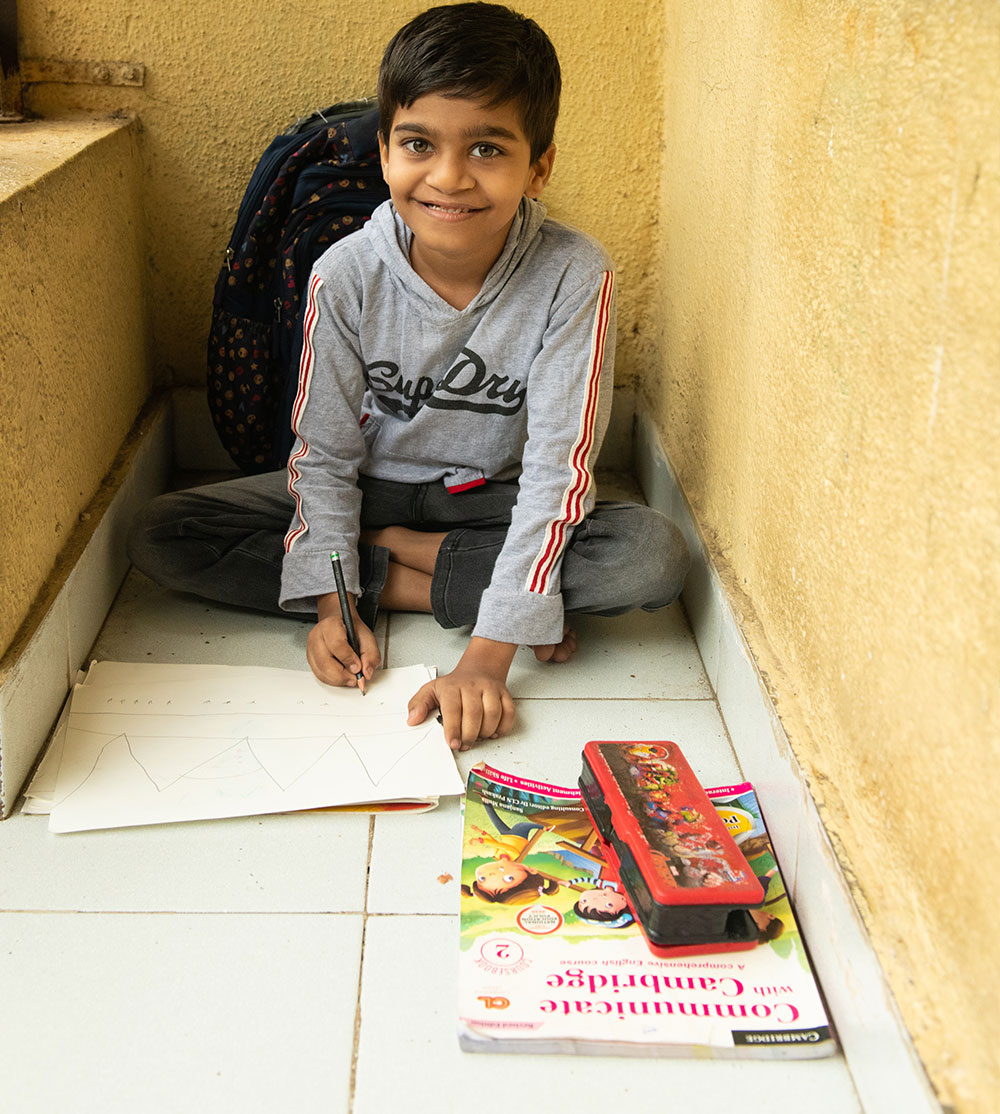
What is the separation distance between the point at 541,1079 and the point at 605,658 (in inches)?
24.2

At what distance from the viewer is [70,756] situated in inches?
43.4

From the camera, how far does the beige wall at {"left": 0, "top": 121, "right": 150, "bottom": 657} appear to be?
1.09 m

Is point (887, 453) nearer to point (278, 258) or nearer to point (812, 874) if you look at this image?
point (812, 874)

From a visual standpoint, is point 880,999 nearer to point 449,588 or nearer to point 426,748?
point 426,748

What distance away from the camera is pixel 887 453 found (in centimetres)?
80

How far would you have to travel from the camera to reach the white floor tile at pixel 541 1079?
0.77 metres

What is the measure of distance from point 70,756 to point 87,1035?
0.35 metres

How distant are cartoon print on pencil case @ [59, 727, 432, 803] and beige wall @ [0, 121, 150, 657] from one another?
0.16 meters

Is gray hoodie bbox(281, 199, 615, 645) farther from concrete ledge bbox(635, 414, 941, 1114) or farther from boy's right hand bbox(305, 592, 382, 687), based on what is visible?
concrete ledge bbox(635, 414, 941, 1114)

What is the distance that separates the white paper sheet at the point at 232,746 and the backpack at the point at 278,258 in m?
0.49

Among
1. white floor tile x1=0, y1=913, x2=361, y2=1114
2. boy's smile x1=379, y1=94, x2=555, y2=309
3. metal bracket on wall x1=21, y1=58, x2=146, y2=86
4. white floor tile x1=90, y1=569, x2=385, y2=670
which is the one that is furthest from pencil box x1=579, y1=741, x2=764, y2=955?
metal bracket on wall x1=21, y1=58, x2=146, y2=86

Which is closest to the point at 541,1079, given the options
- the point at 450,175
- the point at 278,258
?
the point at 450,175

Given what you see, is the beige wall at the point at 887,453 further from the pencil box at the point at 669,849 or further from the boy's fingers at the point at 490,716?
the boy's fingers at the point at 490,716

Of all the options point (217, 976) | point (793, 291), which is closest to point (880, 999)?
point (217, 976)
